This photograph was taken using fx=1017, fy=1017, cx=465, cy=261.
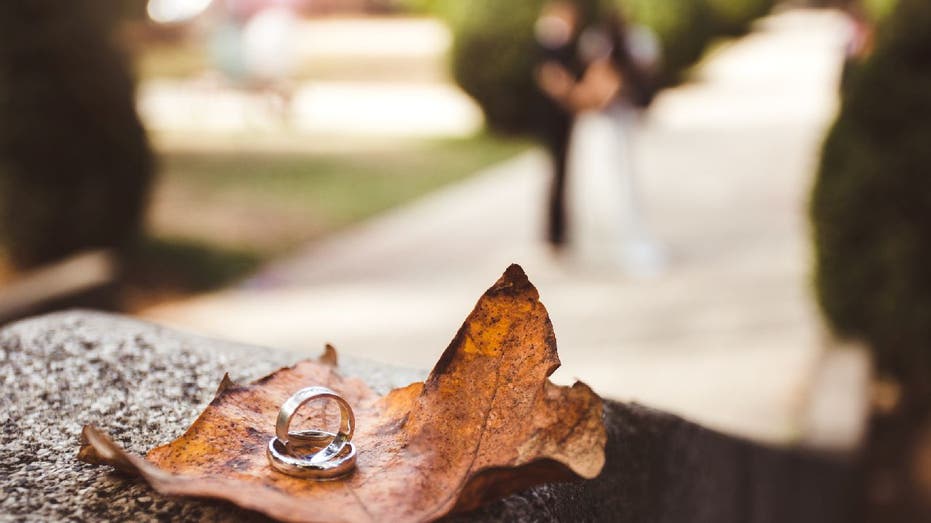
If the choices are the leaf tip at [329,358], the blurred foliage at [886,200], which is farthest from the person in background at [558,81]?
the leaf tip at [329,358]

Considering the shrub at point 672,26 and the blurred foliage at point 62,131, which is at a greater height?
the shrub at point 672,26

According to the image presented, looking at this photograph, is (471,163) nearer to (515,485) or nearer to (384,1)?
(515,485)

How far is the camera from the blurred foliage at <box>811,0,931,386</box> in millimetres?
4570

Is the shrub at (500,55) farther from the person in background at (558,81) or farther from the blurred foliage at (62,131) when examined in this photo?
the blurred foliage at (62,131)

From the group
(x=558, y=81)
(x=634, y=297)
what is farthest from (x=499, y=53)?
(x=634, y=297)

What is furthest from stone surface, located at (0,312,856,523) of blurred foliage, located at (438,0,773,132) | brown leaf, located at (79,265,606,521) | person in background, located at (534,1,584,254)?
blurred foliage, located at (438,0,773,132)

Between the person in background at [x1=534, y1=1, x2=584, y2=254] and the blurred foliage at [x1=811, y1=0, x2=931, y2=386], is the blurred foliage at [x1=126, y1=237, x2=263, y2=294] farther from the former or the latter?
the blurred foliage at [x1=811, y1=0, x2=931, y2=386]

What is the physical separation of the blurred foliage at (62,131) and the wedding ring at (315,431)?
539 cm

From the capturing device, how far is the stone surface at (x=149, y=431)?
92 centimetres

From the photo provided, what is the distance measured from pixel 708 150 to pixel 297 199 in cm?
520

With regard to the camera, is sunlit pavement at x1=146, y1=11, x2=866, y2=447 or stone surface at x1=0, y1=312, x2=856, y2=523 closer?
stone surface at x1=0, y1=312, x2=856, y2=523

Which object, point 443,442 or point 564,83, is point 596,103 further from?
point 443,442

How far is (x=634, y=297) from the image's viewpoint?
6.81m

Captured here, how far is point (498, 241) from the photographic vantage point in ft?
26.4
